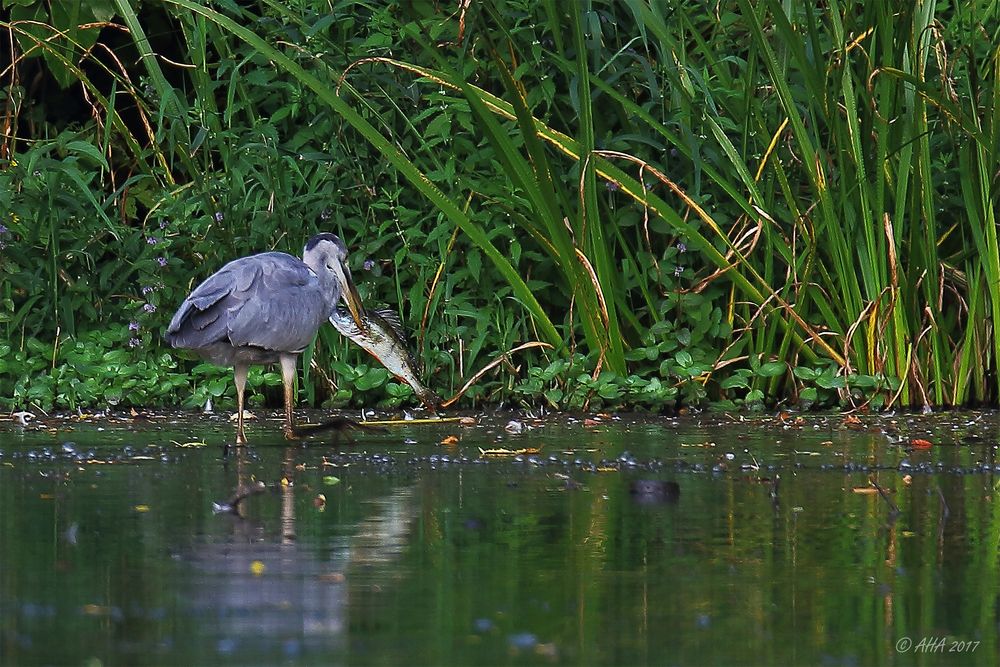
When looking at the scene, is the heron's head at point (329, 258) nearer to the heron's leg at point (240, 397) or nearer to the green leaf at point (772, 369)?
the heron's leg at point (240, 397)

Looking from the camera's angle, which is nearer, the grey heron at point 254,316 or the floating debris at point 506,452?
the floating debris at point 506,452

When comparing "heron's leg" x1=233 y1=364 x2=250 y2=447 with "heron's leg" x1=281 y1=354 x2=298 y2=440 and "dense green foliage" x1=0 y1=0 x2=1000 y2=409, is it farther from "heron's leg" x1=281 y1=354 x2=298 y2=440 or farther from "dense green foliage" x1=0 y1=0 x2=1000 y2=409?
"dense green foliage" x1=0 y1=0 x2=1000 y2=409

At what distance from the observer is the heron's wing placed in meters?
7.93

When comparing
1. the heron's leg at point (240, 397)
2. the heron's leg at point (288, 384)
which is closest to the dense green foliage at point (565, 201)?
the heron's leg at point (288, 384)

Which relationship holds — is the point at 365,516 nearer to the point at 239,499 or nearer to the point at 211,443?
the point at 239,499

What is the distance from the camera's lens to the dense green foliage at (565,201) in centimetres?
867

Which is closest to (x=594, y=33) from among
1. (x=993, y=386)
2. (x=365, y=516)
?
(x=993, y=386)

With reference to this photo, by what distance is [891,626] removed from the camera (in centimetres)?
392

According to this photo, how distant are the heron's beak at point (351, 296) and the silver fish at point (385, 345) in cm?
8

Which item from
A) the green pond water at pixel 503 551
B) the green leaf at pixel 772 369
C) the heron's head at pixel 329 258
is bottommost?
the green pond water at pixel 503 551

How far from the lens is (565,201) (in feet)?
28.9

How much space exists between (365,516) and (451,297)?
3.97 meters

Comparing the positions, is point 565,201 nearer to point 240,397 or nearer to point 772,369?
point 772,369

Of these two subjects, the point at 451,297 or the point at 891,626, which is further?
the point at 451,297
